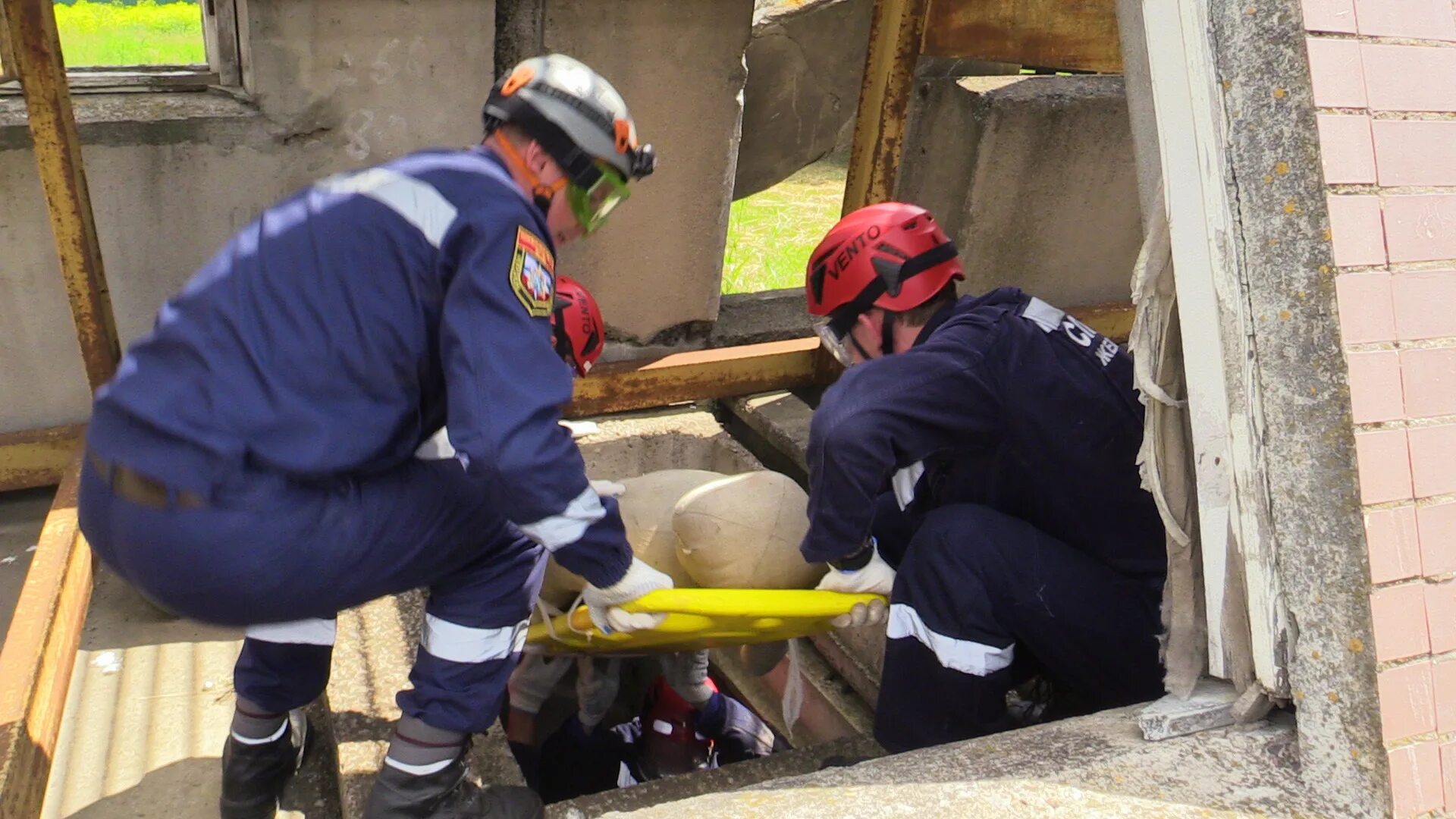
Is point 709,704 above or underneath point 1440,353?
underneath

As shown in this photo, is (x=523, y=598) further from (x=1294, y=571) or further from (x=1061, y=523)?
(x=1294, y=571)

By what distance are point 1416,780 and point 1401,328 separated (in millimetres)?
707

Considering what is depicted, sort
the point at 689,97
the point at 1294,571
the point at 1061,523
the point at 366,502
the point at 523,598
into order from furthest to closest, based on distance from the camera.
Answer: the point at 689,97 → the point at 1061,523 → the point at 523,598 → the point at 366,502 → the point at 1294,571

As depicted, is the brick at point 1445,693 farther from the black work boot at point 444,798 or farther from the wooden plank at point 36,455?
the wooden plank at point 36,455

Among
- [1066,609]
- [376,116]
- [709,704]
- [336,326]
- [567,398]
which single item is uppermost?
[376,116]

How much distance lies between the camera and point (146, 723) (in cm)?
300

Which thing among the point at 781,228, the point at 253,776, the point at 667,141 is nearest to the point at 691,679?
the point at 253,776

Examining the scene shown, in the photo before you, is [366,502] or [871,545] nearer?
[366,502]

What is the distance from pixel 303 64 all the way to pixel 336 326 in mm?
1952

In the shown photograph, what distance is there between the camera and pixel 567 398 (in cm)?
206

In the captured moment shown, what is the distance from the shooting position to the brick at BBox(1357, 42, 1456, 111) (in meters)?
1.83

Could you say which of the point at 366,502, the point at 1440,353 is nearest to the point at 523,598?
the point at 366,502

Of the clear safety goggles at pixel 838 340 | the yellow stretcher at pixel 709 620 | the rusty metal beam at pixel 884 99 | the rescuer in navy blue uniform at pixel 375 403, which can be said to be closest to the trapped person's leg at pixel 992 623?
the yellow stretcher at pixel 709 620

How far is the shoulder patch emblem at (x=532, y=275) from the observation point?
6.72 ft
